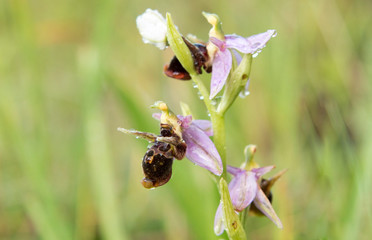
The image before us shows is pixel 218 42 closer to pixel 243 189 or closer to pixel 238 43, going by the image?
pixel 238 43

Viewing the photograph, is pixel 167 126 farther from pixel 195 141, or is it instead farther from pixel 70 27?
pixel 70 27

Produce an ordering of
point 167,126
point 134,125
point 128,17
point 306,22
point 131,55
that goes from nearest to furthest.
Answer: point 167,126, point 134,125, point 306,22, point 131,55, point 128,17

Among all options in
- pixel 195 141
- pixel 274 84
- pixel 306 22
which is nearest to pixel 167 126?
pixel 195 141

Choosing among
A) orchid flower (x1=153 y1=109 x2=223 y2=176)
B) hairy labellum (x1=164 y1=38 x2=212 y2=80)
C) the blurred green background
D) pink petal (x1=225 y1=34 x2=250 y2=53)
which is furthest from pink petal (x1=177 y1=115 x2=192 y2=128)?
the blurred green background

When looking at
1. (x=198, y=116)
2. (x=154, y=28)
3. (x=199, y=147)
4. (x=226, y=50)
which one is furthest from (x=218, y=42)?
(x=198, y=116)

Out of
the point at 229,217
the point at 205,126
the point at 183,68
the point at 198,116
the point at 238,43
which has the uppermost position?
the point at 238,43

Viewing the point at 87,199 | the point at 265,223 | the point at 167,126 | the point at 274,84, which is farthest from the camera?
the point at 274,84

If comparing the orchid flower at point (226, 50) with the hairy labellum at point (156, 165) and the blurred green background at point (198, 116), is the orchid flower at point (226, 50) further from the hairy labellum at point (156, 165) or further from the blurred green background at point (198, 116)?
the blurred green background at point (198, 116)
